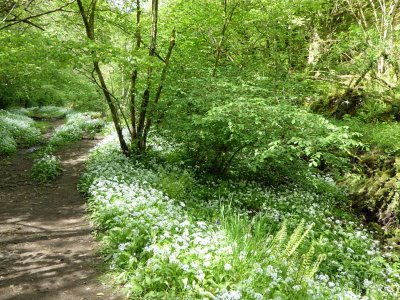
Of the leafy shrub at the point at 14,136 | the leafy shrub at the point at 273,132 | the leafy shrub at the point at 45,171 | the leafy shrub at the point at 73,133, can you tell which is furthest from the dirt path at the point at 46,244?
the leafy shrub at the point at 73,133

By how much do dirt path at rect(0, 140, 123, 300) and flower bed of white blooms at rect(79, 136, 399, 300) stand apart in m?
0.44

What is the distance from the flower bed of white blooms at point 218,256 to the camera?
4.73 metres

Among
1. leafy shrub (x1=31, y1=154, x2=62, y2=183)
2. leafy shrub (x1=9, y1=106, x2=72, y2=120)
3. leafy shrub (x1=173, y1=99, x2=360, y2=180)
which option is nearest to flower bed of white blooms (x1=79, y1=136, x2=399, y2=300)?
leafy shrub (x1=173, y1=99, x2=360, y2=180)

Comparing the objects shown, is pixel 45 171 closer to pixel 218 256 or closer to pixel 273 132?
pixel 273 132

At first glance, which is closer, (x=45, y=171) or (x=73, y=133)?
(x=45, y=171)

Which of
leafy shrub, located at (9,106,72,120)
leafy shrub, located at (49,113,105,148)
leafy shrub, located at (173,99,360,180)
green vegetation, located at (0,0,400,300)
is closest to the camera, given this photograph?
green vegetation, located at (0,0,400,300)

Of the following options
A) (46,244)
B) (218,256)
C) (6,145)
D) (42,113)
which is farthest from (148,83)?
(42,113)

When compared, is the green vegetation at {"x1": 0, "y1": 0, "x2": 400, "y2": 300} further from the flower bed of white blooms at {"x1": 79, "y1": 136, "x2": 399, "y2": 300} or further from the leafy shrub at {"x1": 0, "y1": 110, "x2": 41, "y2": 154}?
the leafy shrub at {"x1": 0, "y1": 110, "x2": 41, "y2": 154}

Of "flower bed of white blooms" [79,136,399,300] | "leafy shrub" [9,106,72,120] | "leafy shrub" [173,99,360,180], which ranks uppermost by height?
"leafy shrub" [9,106,72,120]

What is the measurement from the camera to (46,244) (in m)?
6.87

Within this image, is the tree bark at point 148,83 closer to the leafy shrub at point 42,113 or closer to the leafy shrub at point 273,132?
the leafy shrub at point 273,132

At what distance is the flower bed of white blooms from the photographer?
4727 mm

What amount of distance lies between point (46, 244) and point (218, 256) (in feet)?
12.8

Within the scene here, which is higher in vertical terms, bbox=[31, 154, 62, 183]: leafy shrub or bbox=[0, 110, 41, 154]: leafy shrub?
bbox=[0, 110, 41, 154]: leafy shrub
